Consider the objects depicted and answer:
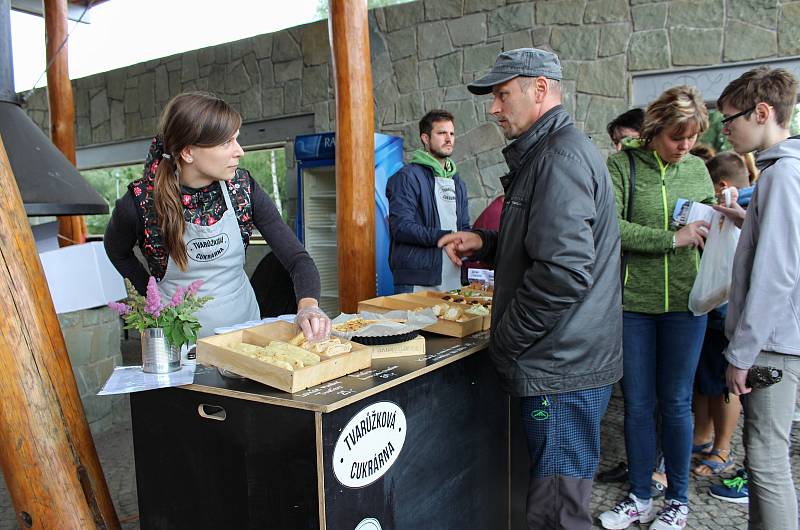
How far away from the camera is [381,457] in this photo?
1.67 m

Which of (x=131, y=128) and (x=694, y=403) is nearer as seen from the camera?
(x=694, y=403)

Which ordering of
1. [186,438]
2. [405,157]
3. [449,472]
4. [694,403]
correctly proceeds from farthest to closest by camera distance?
1. [405,157]
2. [694,403]
3. [449,472]
4. [186,438]

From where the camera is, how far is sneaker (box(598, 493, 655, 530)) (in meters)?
2.69

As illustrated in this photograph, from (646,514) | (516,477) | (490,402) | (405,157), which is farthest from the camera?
(405,157)

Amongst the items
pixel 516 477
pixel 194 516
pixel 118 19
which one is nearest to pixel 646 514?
pixel 516 477

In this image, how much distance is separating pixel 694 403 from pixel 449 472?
2.14 metres

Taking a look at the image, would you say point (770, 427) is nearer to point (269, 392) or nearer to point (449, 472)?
point (449, 472)

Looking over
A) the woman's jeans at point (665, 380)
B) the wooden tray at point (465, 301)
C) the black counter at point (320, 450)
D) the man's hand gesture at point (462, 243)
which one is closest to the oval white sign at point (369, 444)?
the black counter at point (320, 450)

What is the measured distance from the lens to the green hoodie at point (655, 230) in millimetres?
2562

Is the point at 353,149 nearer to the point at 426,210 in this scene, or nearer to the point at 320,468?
the point at 426,210

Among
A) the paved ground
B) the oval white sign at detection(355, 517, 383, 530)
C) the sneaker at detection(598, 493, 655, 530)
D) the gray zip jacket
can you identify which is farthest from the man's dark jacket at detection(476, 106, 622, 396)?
the paved ground

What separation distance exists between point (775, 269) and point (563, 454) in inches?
35.2

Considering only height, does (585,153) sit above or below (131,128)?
below

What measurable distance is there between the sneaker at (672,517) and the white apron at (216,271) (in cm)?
200
